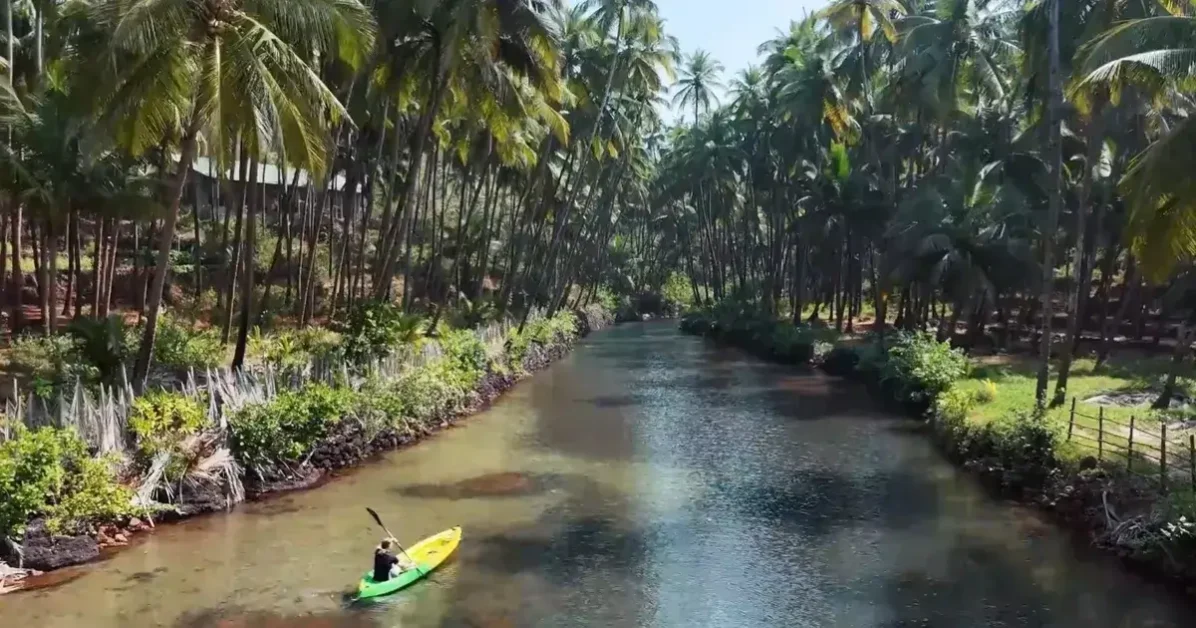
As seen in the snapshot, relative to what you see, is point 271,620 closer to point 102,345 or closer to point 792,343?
point 102,345

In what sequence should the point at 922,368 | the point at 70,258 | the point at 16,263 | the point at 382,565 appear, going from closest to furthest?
the point at 382,565 → the point at 16,263 → the point at 922,368 → the point at 70,258

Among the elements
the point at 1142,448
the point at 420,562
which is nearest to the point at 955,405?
the point at 1142,448

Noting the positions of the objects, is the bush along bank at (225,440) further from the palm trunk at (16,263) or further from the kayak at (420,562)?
the palm trunk at (16,263)

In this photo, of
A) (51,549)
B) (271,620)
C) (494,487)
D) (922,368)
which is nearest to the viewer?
(271,620)

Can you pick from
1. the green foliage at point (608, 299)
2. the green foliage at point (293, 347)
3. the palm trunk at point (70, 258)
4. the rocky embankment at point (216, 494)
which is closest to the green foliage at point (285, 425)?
the rocky embankment at point (216, 494)

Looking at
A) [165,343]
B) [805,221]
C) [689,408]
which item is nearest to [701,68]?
[805,221]

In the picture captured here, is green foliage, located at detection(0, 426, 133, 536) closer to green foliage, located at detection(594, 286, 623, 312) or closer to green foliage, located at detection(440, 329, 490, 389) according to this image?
green foliage, located at detection(440, 329, 490, 389)

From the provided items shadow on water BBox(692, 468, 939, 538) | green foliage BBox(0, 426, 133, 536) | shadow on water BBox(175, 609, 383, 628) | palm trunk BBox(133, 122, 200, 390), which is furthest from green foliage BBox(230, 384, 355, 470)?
shadow on water BBox(692, 468, 939, 538)
